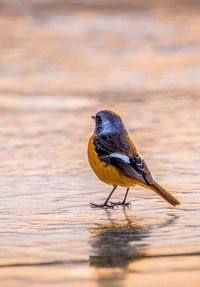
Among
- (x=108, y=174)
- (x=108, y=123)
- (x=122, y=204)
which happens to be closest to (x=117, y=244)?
(x=122, y=204)

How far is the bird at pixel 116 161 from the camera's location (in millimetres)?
5348

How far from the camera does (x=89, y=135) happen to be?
7.73 meters

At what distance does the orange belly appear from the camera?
18.2 ft

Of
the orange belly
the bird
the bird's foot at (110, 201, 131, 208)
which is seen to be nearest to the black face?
the bird

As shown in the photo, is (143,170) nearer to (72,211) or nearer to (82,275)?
(72,211)

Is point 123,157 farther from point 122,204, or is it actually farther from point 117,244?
point 117,244

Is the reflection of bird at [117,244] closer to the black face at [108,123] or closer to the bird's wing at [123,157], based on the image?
the bird's wing at [123,157]

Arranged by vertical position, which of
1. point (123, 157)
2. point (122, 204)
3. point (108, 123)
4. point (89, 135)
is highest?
point (108, 123)

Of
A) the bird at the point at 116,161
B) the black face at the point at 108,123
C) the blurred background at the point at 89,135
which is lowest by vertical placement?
the blurred background at the point at 89,135

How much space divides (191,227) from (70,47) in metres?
8.39

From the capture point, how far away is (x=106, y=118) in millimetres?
6152

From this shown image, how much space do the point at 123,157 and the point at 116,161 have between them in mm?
61

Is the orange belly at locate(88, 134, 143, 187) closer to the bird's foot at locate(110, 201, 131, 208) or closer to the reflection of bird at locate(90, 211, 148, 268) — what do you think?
the bird's foot at locate(110, 201, 131, 208)

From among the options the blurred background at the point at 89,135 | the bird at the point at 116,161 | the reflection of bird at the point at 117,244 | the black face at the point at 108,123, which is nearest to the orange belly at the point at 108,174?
the bird at the point at 116,161
